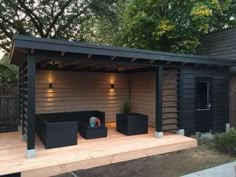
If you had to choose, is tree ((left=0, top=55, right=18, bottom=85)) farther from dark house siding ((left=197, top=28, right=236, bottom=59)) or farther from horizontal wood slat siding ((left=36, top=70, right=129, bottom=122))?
dark house siding ((left=197, top=28, right=236, bottom=59))

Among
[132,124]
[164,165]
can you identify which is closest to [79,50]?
[132,124]

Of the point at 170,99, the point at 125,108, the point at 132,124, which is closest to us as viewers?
the point at 132,124

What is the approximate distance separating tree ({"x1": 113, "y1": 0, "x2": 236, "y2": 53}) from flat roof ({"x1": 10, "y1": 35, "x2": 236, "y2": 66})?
370 centimetres

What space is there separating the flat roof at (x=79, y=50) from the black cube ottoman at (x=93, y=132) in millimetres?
2037

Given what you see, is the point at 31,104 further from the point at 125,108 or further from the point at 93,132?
the point at 125,108

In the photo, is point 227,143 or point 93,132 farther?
point 93,132

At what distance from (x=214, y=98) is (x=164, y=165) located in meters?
3.76

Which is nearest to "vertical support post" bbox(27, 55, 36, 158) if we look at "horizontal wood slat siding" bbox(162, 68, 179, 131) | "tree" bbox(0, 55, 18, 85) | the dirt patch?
the dirt patch

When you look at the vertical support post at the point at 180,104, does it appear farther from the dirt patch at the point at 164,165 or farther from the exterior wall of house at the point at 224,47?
the exterior wall of house at the point at 224,47

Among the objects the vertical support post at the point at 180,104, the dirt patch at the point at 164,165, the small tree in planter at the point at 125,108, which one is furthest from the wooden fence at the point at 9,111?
the vertical support post at the point at 180,104

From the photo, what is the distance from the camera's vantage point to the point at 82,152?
5098 millimetres

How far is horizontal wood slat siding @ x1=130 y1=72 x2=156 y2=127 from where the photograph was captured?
8242mm

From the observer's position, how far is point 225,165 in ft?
15.6

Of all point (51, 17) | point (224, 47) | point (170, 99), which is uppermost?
point (51, 17)
